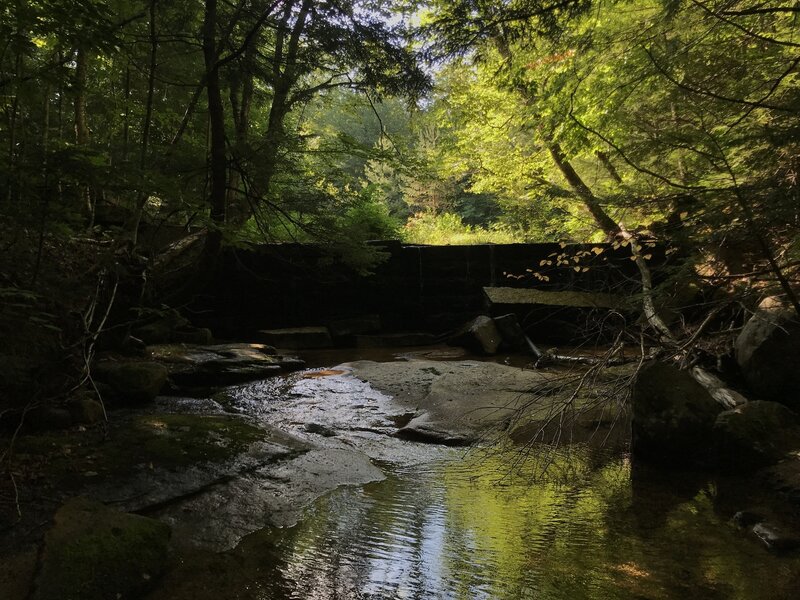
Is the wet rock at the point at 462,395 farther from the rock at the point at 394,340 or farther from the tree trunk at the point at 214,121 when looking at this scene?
the tree trunk at the point at 214,121

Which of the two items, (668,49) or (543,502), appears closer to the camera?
(543,502)

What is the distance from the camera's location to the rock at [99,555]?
2158 mm

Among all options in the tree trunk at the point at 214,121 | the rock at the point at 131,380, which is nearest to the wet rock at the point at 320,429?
the rock at the point at 131,380

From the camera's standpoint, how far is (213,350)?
26.0 feet

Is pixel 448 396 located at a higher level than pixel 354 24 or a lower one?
lower

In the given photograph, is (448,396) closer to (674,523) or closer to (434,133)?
(674,523)

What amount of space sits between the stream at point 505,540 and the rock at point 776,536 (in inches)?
2.9

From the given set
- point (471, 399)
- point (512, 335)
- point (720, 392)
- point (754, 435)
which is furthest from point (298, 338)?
point (754, 435)

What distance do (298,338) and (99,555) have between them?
855 centimetres

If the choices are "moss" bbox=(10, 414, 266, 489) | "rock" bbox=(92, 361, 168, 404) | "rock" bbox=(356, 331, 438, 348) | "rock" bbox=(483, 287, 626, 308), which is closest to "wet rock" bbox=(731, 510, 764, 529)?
"moss" bbox=(10, 414, 266, 489)

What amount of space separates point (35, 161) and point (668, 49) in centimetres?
476

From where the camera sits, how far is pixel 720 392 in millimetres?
4895

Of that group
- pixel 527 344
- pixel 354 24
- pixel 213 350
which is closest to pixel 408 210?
pixel 527 344

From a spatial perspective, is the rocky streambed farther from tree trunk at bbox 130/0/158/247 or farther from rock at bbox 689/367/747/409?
tree trunk at bbox 130/0/158/247
